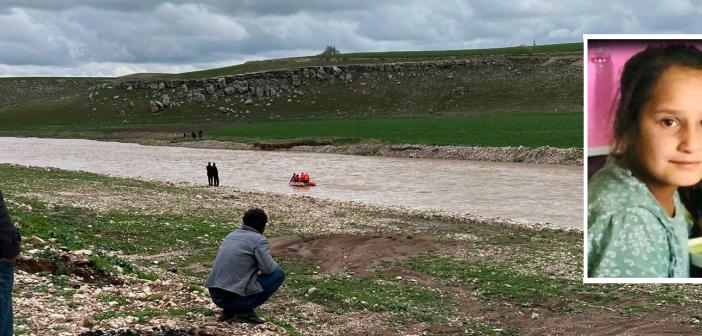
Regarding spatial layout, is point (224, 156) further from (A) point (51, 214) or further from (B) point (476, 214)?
(A) point (51, 214)

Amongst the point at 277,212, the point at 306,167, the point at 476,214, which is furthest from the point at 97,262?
the point at 306,167

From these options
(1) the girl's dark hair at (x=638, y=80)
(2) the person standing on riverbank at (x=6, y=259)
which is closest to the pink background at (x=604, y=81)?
(1) the girl's dark hair at (x=638, y=80)

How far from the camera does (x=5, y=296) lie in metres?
7.12

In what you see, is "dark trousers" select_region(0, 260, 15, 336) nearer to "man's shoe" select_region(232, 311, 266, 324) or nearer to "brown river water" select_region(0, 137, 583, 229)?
"man's shoe" select_region(232, 311, 266, 324)

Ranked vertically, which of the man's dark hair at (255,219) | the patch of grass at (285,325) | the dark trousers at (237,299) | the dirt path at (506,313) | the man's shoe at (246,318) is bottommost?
the dirt path at (506,313)

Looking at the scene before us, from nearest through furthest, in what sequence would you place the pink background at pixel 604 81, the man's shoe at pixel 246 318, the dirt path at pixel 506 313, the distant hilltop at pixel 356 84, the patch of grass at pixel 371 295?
the pink background at pixel 604 81, the man's shoe at pixel 246 318, the dirt path at pixel 506 313, the patch of grass at pixel 371 295, the distant hilltop at pixel 356 84

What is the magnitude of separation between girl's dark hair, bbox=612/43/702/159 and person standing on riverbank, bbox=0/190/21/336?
17.0ft

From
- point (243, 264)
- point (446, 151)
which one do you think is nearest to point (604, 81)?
point (243, 264)

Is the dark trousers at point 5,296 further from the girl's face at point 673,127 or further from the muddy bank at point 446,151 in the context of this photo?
the muddy bank at point 446,151

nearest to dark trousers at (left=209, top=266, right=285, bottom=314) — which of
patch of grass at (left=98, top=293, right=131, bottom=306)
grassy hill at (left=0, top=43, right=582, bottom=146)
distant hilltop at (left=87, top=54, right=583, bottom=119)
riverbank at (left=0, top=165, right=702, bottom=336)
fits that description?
riverbank at (left=0, top=165, right=702, bottom=336)

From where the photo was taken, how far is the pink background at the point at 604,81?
439cm

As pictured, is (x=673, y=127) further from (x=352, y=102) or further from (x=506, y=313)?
(x=352, y=102)

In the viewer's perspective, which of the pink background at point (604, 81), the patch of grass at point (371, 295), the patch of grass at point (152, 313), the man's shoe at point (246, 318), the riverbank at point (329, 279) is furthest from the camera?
the patch of grass at point (371, 295)

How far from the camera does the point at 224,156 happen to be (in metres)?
69.0
